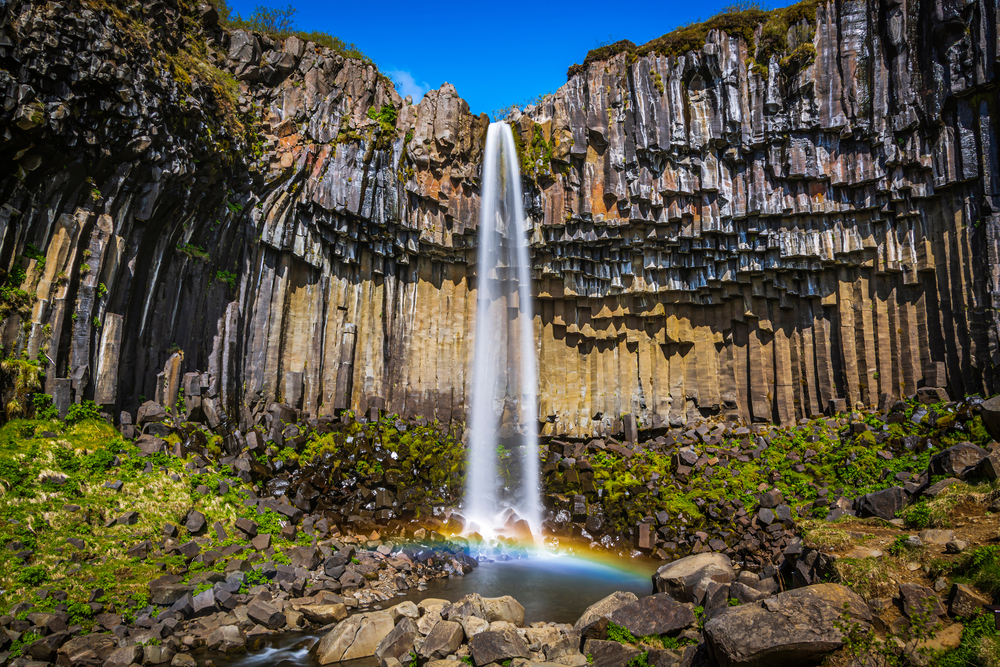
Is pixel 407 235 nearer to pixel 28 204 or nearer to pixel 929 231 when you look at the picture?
pixel 28 204

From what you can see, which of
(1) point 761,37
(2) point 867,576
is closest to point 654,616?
(2) point 867,576

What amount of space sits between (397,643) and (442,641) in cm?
81

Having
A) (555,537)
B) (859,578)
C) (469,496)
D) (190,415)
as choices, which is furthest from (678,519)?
(190,415)

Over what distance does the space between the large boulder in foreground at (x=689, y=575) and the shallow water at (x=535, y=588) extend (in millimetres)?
1990

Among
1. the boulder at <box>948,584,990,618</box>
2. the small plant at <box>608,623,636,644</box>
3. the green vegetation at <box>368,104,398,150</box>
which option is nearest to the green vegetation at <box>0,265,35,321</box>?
the green vegetation at <box>368,104,398,150</box>

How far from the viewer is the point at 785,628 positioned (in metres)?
6.43

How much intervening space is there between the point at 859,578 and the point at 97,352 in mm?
16175

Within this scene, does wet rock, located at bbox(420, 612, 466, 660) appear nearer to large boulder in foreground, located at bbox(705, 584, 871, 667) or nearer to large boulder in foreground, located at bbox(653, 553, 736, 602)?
large boulder in foreground, located at bbox(653, 553, 736, 602)

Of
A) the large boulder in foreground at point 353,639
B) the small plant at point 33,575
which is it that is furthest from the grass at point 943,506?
the small plant at point 33,575

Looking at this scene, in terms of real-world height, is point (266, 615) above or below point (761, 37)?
below

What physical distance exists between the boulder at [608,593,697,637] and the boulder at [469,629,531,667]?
147cm

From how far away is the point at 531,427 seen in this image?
22344mm

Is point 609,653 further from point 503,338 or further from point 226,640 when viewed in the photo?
point 503,338

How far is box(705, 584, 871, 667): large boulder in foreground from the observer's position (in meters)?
6.23
